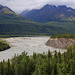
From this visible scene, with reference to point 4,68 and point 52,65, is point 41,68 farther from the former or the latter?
point 4,68

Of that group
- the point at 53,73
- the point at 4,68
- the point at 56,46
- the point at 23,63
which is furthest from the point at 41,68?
the point at 56,46

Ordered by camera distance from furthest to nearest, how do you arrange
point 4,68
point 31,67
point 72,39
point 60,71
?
point 72,39 < point 31,67 < point 4,68 < point 60,71

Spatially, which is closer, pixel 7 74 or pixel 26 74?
pixel 7 74

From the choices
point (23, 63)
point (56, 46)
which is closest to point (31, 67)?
point (23, 63)

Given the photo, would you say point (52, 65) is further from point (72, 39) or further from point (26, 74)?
point (72, 39)

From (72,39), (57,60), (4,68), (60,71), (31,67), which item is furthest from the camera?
(72,39)

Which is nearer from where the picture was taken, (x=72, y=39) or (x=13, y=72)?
(x=13, y=72)

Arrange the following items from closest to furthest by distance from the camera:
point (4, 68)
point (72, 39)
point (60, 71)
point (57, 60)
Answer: point (60, 71)
point (4, 68)
point (57, 60)
point (72, 39)

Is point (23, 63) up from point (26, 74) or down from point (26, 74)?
up

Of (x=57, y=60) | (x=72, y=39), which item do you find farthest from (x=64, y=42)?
(x=57, y=60)
